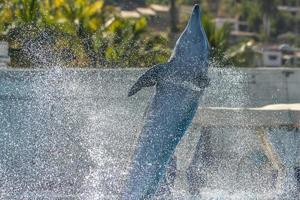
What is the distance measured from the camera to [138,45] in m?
19.0

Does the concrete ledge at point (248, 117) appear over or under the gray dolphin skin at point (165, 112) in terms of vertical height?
under

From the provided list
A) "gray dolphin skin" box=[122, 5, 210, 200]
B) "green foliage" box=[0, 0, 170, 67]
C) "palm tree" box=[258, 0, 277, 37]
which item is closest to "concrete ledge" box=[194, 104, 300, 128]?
"gray dolphin skin" box=[122, 5, 210, 200]

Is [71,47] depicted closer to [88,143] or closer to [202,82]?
[88,143]

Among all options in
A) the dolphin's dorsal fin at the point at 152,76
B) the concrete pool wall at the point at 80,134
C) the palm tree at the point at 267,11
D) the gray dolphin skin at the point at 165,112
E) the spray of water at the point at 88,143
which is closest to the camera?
the gray dolphin skin at the point at 165,112

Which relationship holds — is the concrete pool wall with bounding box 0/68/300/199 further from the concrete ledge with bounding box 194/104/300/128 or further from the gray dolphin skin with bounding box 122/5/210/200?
the gray dolphin skin with bounding box 122/5/210/200

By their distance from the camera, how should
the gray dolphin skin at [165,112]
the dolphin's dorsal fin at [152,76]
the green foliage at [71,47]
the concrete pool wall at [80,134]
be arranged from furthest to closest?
the green foliage at [71,47], the concrete pool wall at [80,134], the dolphin's dorsal fin at [152,76], the gray dolphin skin at [165,112]

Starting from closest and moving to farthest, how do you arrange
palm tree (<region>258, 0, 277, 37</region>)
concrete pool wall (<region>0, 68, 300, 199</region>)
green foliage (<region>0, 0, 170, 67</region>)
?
concrete pool wall (<region>0, 68, 300, 199</region>), green foliage (<region>0, 0, 170, 67</region>), palm tree (<region>258, 0, 277, 37</region>)

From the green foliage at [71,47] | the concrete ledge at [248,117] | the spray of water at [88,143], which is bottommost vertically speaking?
the green foliage at [71,47]

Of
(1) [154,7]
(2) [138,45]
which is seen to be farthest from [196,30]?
(1) [154,7]

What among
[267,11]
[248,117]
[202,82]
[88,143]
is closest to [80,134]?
[88,143]

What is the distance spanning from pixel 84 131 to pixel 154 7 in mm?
81974

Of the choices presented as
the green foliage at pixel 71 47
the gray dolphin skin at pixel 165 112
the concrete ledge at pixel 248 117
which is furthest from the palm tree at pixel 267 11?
the gray dolphin skin at pixel 165 112

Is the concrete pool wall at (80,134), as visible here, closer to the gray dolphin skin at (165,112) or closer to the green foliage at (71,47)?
the gray dolphin skin at (165,112)

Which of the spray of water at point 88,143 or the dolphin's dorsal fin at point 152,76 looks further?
the spray of water at point 88,143
